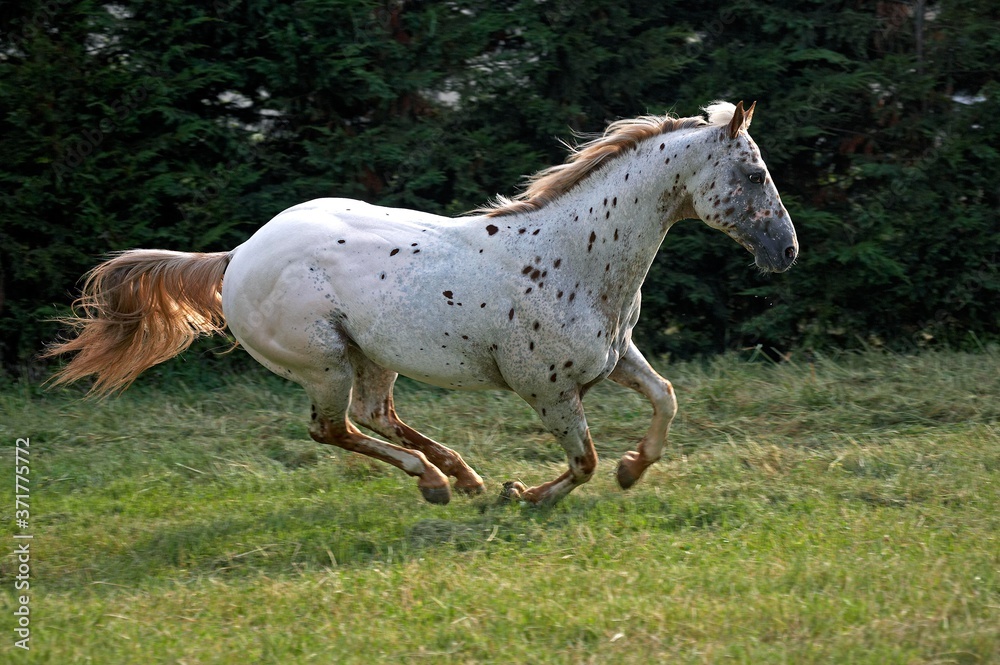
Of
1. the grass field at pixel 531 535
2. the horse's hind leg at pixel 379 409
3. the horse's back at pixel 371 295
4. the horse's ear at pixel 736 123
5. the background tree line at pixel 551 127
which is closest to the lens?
the grass field at pixel 531 535

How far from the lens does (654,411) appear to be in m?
4.93

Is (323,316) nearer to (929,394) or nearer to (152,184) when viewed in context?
(152,184)

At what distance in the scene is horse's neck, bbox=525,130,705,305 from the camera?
456 cm

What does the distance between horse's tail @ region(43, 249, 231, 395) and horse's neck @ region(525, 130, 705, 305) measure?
5.80 ft

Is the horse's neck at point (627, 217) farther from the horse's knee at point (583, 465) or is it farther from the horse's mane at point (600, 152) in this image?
the horse's knee at point (583, 465)

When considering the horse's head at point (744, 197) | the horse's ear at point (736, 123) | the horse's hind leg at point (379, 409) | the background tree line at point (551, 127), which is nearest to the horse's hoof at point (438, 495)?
the horse's hind leg at point (379, 409)

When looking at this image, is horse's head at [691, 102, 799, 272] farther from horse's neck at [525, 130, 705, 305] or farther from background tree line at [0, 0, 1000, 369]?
background tree line at [0, 0, 1000, 369]

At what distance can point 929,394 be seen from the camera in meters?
6.50

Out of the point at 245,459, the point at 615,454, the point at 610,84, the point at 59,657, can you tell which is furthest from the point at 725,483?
the point at 610,84

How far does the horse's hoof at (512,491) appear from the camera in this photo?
16.0ft

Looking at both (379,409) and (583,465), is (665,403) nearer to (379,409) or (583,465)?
(583,465)

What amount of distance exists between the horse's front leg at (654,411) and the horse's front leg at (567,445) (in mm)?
262

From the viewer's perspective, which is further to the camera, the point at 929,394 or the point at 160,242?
the point at 160,242

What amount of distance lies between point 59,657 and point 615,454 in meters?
3.33
